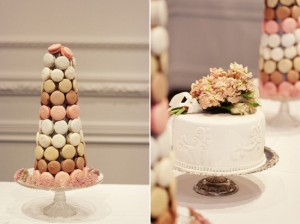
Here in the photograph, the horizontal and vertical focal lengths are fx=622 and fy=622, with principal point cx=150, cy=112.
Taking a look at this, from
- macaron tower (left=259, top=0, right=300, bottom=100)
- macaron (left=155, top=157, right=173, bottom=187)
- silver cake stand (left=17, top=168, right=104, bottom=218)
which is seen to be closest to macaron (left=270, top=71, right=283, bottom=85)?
macaron tower (left=259, top=0, right=300, bottom=100)

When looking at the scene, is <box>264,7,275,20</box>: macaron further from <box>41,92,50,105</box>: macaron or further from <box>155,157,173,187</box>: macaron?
<box>155,157,173,187</box>: macaron

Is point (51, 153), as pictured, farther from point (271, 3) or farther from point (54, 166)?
point (271, 3)

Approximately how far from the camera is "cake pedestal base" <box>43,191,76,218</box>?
154 centimetres

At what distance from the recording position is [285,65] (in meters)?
1.77

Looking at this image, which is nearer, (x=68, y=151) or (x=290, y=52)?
(x=68, y=151)

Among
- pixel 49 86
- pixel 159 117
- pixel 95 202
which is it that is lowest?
pixel 95 202

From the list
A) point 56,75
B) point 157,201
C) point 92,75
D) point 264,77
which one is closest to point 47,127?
point 56,75

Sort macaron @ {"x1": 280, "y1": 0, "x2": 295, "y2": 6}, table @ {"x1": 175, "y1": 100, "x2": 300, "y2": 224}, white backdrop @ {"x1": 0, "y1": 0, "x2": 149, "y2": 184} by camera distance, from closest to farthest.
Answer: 1. table @ {"x1": 175, "y1": 100, "x2": 300, "y2": 224}
2. macaron @ {"x1": 280, "y1": 0, "x2": 295, "y2": 6}
3. white backdrop @ {"x1": 0, "y1": 0, "x2": 149, "y2": 184}

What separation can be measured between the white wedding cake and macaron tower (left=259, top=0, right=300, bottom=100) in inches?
19.3

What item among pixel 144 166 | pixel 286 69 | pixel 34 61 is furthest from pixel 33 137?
pixel 286 69

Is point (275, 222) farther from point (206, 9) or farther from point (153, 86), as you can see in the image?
point (206, 9)

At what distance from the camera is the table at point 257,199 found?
1.19m

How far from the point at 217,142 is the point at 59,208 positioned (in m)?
0.51

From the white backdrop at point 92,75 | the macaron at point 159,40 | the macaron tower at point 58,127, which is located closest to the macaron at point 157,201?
the macaron at point 159,40
